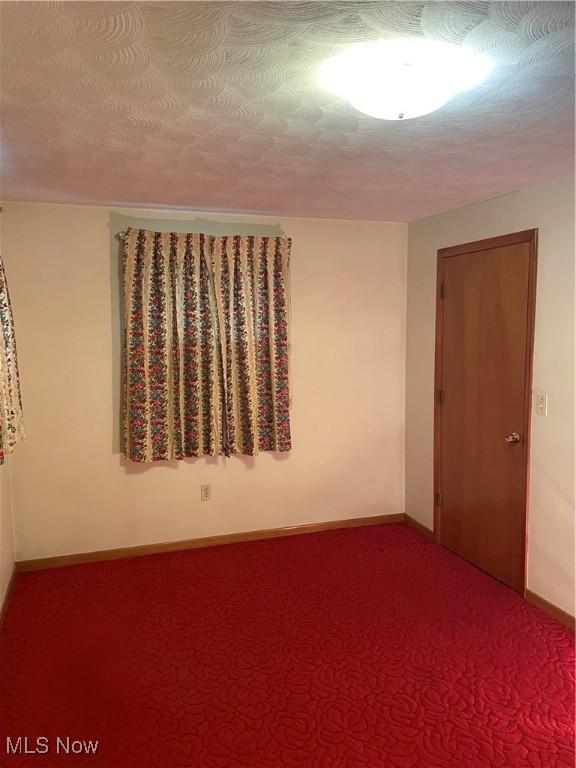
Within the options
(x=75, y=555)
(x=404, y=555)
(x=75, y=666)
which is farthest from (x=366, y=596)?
(x=75, y=555)

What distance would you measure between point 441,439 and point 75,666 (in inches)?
103

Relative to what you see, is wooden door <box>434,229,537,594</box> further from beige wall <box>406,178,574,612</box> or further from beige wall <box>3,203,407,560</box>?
beige wall <box>3,203,407,560</box>

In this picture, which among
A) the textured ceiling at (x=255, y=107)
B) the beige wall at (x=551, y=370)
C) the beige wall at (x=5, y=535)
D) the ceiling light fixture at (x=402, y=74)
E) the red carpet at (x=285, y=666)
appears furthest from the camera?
the beige wall at (x=5, y=535)

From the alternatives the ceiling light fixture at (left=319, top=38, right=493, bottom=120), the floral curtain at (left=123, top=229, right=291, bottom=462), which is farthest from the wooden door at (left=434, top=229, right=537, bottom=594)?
the ceiling light fixture at (left=319, top=38, right=493, bottom=120)

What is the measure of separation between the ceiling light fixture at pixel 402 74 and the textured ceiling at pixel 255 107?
0.05 m

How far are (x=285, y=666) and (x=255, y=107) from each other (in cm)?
236

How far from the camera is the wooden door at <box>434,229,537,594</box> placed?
316 cm

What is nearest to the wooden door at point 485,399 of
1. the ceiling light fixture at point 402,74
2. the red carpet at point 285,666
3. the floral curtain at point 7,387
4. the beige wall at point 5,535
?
the red carpet at point 285,666

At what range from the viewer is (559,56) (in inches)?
57.9

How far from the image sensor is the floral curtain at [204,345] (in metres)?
3.55

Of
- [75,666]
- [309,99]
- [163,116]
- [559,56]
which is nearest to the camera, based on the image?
[559,56]

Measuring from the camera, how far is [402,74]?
1.53m

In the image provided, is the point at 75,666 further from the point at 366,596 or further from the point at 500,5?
the point at 500,5

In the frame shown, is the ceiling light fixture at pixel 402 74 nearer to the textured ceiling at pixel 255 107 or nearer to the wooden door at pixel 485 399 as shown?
the textured ceiling at pixel 255 107
